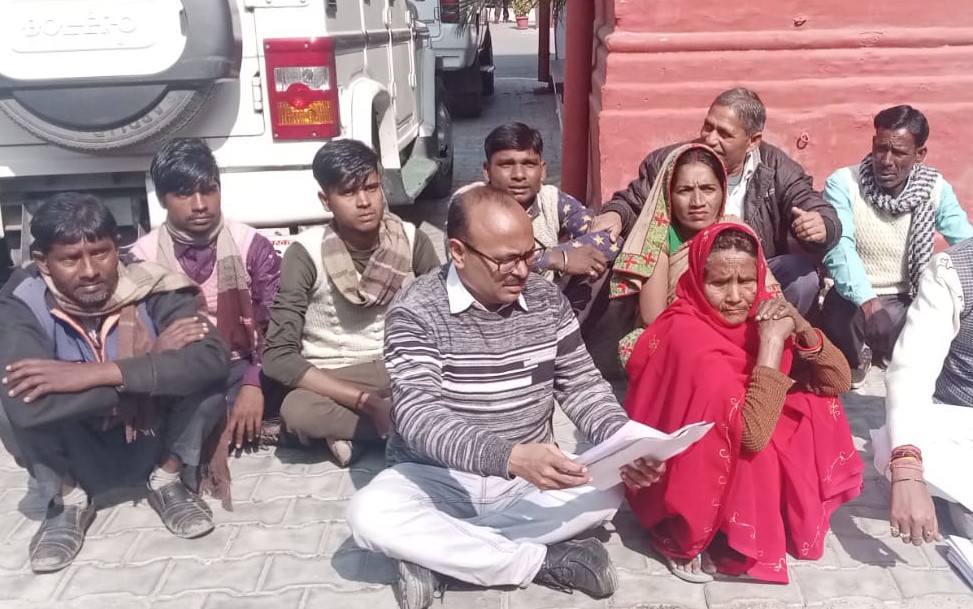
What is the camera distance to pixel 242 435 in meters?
3.52

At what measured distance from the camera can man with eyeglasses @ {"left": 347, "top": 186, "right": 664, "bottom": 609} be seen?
2.44 meters

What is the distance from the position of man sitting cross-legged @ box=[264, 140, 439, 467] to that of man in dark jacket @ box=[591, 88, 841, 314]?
1.00m

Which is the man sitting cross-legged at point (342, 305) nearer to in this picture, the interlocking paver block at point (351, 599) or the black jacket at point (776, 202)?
the interlocking paver block at point (351, 599)

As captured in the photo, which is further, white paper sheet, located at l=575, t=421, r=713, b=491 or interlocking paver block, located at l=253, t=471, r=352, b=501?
interlocking paver block, located at l=253, t=471, r=352, b=501

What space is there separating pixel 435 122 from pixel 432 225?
0.81 metres

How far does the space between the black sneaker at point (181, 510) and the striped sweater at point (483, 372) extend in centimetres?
77

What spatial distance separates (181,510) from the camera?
3137 mm

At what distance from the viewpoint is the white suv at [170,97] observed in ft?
12.1

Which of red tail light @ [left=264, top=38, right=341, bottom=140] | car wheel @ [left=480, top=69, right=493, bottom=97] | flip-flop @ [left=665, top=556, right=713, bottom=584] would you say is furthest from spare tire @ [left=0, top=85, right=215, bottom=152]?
car wheel @ [left=480, top=69, right=493, bottom=97]

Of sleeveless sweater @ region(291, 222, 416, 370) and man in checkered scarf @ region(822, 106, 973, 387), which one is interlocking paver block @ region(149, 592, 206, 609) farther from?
→ man in checkered scarf @ region(822, 106, 973, 387)

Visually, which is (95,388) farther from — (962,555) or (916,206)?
(916,206)

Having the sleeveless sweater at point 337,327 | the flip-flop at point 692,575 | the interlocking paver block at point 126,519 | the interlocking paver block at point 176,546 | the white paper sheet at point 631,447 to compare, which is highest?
the white paper sheet at point 631,447

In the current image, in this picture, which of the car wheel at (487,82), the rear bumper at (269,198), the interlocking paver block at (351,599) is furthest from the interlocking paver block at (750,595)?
the car wheel at (487,82)

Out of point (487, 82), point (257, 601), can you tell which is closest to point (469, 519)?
point (257, 601)
